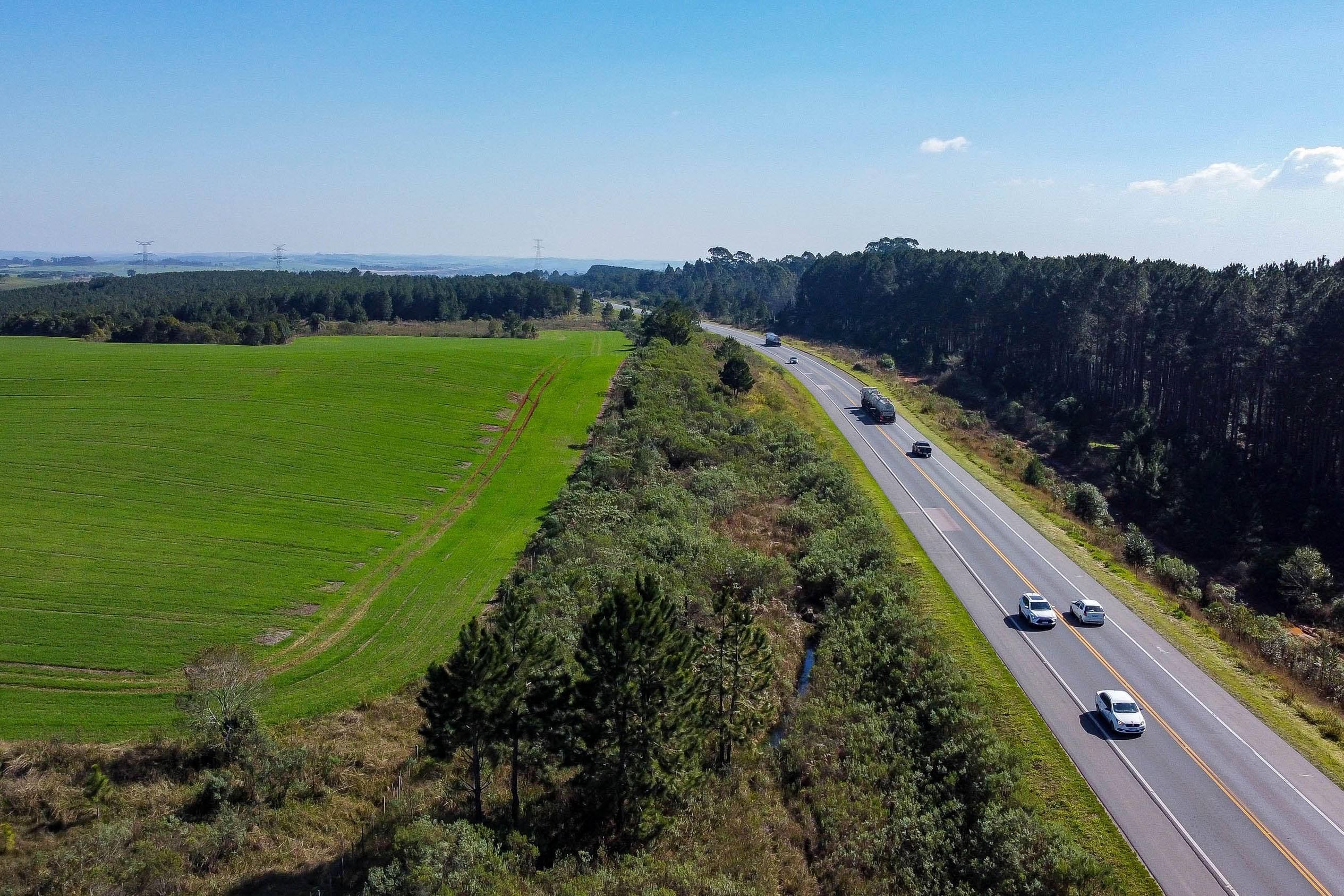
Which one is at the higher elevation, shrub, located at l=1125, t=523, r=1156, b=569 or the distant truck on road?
the distant truck on road

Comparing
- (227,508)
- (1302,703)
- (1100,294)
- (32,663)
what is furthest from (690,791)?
(1100,294)

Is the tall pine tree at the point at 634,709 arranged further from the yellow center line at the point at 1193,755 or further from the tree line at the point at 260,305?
the tree line at the point at 260,305

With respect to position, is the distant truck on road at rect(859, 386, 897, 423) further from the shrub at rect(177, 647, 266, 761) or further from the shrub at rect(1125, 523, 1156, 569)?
the shrub at rect(177, 647, 266, 761)

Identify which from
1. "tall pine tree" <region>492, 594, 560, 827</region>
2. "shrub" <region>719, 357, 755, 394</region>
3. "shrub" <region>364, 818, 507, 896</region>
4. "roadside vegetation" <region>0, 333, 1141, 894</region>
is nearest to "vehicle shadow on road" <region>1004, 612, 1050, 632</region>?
"roadside vegetation" <region>0, 333, 1141, 894</region>

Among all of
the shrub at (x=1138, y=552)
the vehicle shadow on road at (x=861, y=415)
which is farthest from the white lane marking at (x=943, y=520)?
the vehicle shadow on road at (x=861, y=415)

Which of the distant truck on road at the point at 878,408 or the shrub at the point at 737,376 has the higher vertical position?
the shrub at the point at 737,376

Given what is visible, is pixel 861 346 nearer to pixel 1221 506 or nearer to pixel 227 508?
pixel 1221 506
